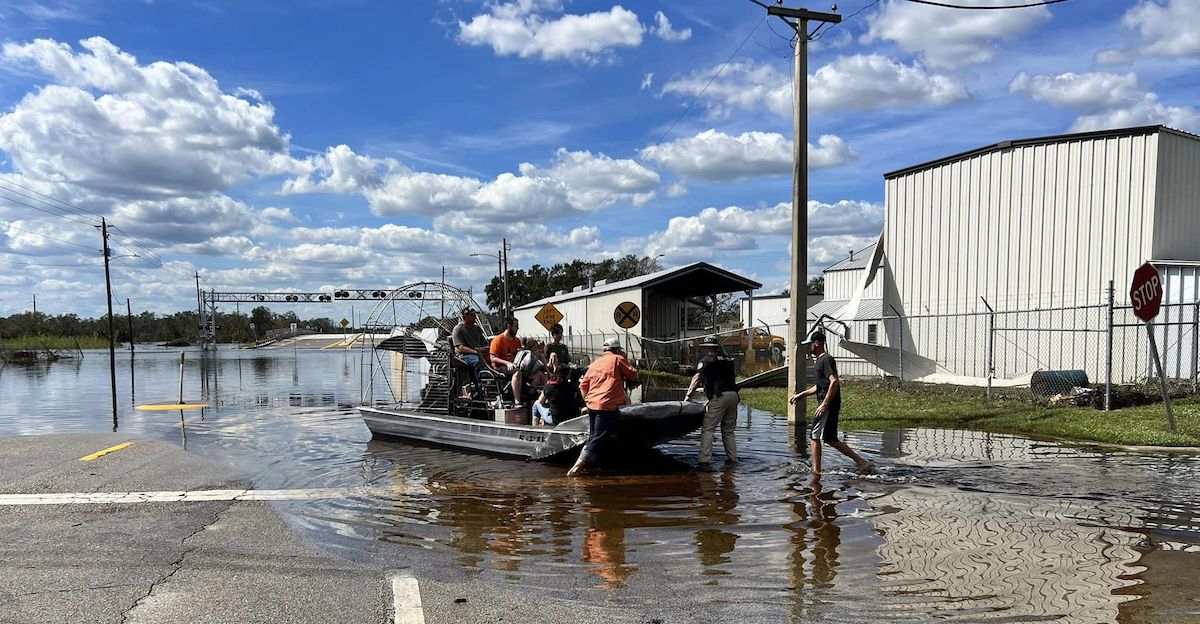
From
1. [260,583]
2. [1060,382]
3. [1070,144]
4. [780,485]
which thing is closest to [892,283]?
[1070,144]

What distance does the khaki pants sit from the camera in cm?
1052

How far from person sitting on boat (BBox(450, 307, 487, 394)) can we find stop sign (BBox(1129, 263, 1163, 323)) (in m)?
10.1

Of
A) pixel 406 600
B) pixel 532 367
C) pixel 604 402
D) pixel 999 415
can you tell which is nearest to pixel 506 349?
pixel 532 367

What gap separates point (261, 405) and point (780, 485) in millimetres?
16970

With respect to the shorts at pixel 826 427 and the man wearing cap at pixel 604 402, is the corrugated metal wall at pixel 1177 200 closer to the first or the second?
the shorts at pixel 826 427

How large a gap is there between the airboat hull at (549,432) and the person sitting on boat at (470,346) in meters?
0.94

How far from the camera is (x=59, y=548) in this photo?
645 centimetres

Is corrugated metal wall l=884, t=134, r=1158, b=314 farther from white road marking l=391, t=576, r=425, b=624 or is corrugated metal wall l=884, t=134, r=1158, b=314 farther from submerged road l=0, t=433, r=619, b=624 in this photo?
white road marking l=391, t=576, r=425, b=624

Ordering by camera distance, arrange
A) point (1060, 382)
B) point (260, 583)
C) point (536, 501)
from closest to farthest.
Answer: point (260, 583)
point (536, 501)
point (1060, 382)

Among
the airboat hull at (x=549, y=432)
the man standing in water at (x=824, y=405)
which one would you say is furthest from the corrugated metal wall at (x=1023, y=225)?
the airboat hull at (x=549, y=432)

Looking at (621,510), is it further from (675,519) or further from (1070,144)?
(1070,144)

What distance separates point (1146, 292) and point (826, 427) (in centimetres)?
576

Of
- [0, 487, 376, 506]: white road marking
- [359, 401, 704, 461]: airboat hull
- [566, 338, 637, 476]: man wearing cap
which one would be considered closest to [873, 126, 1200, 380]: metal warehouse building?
[359, 401, 704, 461]: airboat hull

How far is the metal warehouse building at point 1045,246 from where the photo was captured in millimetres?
18328
